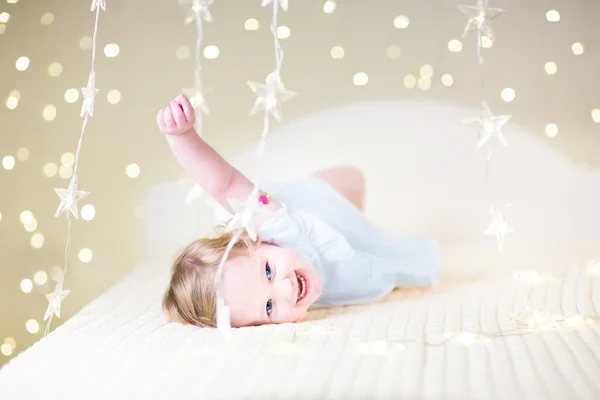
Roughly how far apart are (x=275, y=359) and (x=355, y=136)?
4.04 feet

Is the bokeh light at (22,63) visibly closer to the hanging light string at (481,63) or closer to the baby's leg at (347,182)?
the baby's leg at (347,182)

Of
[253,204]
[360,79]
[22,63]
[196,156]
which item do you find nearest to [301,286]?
[196,156]

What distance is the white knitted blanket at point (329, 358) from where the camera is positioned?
1.00m

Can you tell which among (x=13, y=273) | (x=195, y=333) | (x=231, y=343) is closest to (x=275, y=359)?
(x=231, y=343)

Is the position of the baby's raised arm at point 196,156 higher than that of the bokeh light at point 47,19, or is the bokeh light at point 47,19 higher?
the bokeh light at point 47,19

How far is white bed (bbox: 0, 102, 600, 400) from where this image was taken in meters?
1.03

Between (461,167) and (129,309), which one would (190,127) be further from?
(461,167)

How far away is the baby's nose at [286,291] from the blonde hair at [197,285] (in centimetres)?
10

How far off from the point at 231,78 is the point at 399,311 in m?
1.06

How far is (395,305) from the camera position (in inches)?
61.2

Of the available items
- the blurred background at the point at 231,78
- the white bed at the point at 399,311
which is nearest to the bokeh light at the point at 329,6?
the blurred background at the point at 231,78

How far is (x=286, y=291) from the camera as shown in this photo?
4.63ft

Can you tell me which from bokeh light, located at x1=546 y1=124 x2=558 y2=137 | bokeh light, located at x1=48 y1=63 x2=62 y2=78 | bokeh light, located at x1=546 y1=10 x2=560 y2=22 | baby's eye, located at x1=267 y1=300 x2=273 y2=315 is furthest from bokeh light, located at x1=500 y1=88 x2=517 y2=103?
bokeh light, located at x1=48 y1=63 x2=62 y2=78

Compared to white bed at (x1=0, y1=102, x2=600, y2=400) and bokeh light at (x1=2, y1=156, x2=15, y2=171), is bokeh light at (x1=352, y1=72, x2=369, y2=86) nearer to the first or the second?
white bed at (x1=0, y1=102, x2=600, y2=400)
